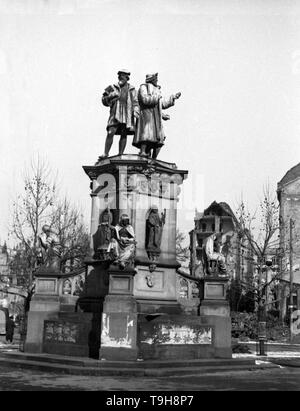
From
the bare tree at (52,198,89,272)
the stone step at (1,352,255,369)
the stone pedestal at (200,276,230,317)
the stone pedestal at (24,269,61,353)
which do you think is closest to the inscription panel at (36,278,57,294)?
the stone pedestal at (24,269,61,353)

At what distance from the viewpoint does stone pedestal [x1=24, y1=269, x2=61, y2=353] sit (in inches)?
621

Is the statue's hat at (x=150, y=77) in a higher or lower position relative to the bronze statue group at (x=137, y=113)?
higher

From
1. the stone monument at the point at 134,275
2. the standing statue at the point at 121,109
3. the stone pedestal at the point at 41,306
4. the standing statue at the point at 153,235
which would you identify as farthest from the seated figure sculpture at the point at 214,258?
the stone pedestal at the point at 41,306

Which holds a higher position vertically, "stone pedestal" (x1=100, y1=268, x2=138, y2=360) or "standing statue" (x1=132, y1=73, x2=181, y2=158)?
"standing statue" (x1=132, y1=73, x2=181, y2=158)

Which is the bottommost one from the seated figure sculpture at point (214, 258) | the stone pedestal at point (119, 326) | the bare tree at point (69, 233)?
the stone pedestal at point (119, 326)

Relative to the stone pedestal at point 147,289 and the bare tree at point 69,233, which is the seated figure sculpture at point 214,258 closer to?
the stone pedestal at point 147,289

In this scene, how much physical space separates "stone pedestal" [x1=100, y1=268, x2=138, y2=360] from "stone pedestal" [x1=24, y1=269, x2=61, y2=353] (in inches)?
115

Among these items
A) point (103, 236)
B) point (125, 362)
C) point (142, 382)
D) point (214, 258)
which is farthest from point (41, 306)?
point (142, 382)

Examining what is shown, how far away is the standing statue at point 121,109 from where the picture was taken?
1714 centimetres

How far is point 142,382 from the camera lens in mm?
11547

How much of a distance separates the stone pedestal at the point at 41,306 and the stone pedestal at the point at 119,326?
9.55 feet

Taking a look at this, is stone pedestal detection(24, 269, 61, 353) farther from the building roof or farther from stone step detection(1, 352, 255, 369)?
the building roof

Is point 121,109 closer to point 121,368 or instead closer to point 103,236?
point 103,236
